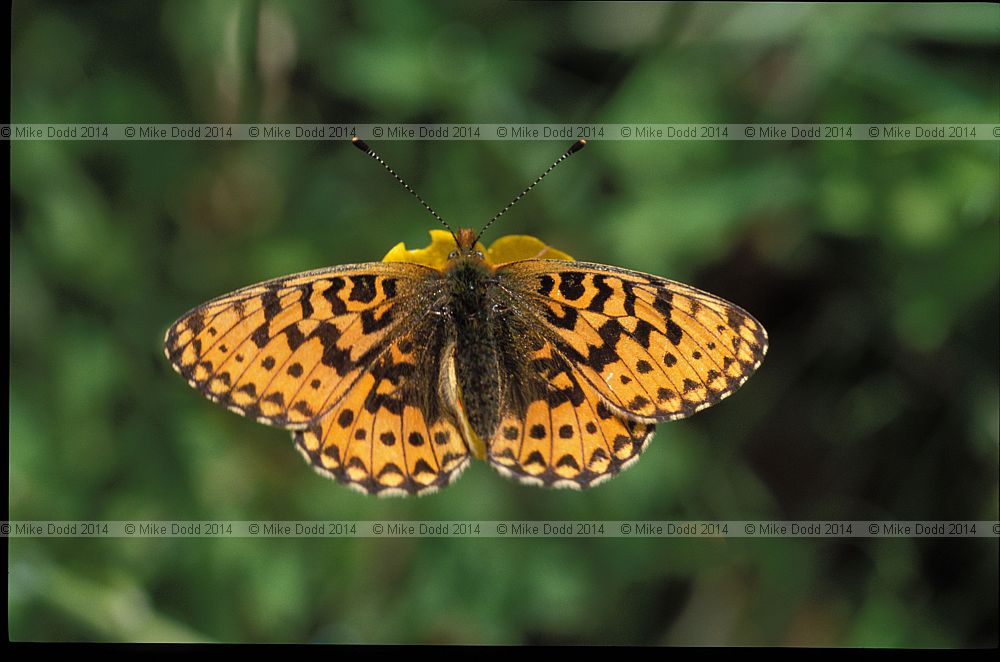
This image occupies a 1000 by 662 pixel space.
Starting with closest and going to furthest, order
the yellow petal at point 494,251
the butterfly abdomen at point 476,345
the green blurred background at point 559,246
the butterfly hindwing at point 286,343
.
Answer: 1. the butterfly hindwing at point 286,343
2. the butterfly abdomen at point 476,345
3. the yellow petal at point 494,251
4. the green blurred background at point 559,246

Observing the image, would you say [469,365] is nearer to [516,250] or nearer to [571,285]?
[571,285]

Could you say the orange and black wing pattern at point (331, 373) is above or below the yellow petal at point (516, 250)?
below

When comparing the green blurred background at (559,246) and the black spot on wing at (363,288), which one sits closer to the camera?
the black spot on wing at (363,288)

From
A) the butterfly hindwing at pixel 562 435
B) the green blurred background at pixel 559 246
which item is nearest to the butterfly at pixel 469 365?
the butterfly hindwing at pixel 562 435

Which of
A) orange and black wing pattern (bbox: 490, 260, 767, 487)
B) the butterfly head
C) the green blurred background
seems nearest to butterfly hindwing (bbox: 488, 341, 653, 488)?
orange and black wing pattern (bbox: 490, 260, 767, 487)

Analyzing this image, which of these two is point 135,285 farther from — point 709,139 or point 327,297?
point 709,139

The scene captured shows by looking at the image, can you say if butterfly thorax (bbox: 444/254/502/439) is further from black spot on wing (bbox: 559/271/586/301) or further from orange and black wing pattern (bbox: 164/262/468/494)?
black spot on wing (bbox: 559/271/586/301)

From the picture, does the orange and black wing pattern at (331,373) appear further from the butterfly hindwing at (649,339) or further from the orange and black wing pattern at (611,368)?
the butterfly hindwing at (649,339)
